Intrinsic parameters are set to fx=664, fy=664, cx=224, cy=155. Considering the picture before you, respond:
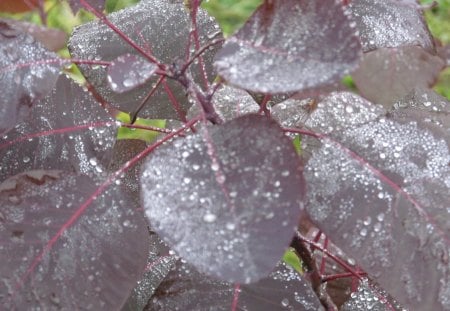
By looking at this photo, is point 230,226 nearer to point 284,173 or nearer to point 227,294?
point 284,173

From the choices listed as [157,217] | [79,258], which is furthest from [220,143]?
[79,258]

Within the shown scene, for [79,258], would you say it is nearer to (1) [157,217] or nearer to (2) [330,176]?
(1) [157,217]

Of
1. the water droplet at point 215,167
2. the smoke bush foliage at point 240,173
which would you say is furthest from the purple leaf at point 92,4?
the water droplet at point 215,167

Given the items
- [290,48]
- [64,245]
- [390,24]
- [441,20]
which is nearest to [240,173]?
[290,48]

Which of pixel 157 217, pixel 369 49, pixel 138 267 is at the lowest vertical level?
pixel 138 267

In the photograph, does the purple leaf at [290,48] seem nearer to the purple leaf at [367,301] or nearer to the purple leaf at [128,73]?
the purple leaf at [128,73]

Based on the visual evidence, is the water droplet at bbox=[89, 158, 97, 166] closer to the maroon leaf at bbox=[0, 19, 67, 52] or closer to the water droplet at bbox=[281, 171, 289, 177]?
the maroon leaf at bbox=[0, 19, 67, 52]
